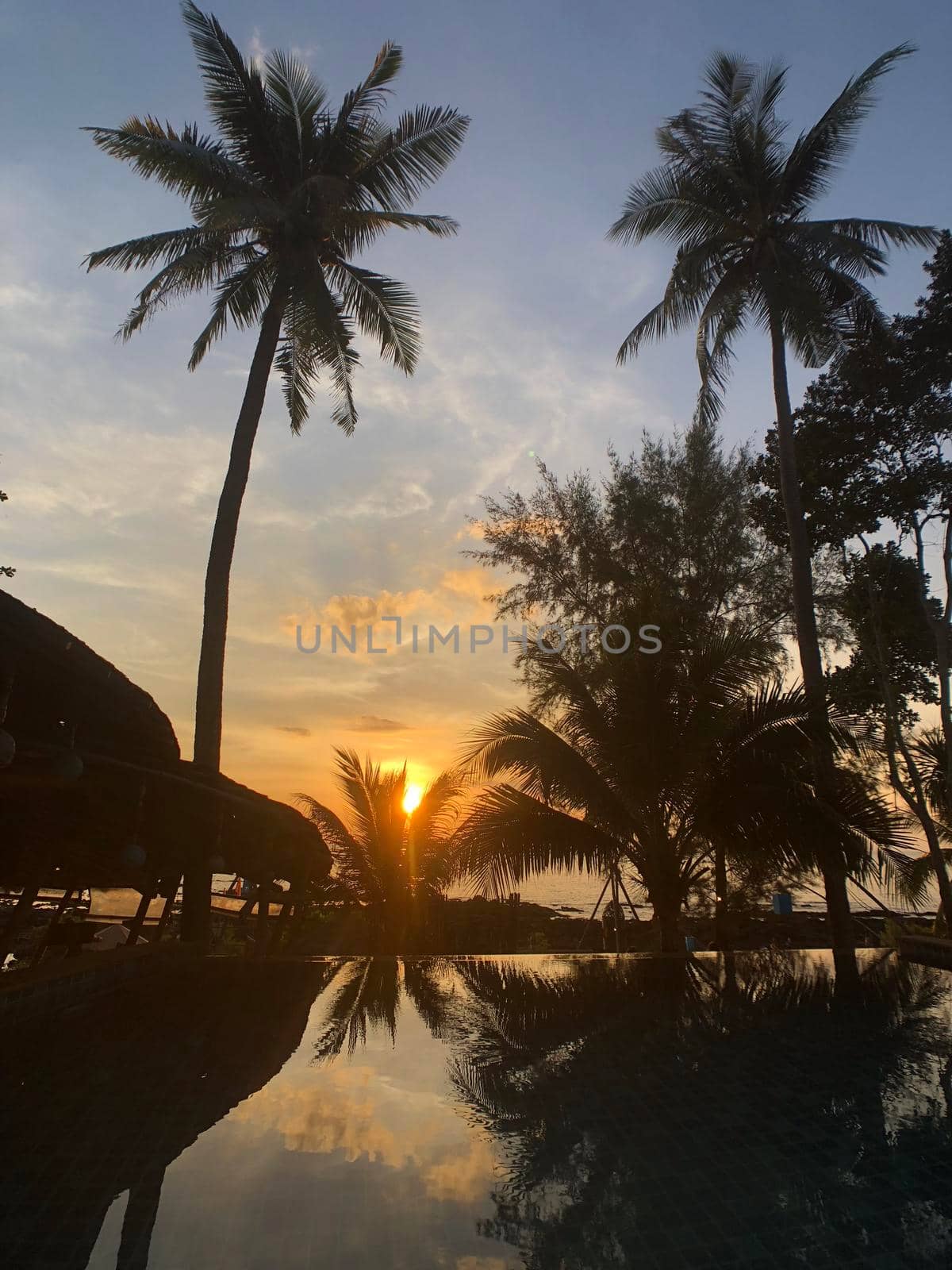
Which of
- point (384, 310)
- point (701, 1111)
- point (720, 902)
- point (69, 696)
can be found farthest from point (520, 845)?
point (384, 310)

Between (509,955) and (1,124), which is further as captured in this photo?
(509,955)

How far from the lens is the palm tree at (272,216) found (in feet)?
33.5

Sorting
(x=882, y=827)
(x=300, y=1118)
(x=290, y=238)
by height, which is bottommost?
(x=300, y=1118)

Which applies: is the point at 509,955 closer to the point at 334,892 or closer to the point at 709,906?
the point at 334,892

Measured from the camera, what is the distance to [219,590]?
9953mm

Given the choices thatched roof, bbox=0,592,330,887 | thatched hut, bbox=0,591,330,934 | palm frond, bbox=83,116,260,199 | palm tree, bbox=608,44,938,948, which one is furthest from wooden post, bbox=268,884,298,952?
palm frond, bbox=83,116,260,199

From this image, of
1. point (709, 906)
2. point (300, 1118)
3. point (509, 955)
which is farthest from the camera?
point (709, 906)

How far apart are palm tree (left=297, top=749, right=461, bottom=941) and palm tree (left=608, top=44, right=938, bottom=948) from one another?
302 inches

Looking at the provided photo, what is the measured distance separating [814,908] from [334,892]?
24.2 meters

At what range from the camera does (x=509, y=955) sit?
9.41 m

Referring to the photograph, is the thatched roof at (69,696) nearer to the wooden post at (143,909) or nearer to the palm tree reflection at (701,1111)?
the palm tree reflection at (701,1111)

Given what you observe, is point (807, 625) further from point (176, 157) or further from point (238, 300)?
point (176, 157)

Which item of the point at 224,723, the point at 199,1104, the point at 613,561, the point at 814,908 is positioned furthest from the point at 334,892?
the point at 814,908

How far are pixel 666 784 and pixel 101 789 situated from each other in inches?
243
